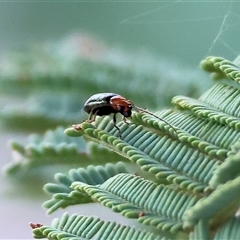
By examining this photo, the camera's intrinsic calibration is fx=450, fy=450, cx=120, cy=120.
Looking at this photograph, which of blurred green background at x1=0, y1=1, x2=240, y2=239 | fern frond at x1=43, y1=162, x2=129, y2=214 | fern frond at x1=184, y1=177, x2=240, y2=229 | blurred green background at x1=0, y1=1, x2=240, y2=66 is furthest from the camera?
blurred green background at x1=0, y1=1, x2=240, y2=66

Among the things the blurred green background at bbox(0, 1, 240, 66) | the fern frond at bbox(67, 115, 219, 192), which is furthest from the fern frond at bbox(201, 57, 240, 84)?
the blurred green background at bbox(0, 1, 240, 66)

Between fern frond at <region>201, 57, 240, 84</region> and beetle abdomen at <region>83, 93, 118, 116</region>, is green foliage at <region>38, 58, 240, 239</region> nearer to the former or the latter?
fern frond at <region>201, 57, 240, 84</region>

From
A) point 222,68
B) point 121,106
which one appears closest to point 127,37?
point 121,106

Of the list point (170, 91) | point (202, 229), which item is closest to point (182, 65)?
point (170, 91)

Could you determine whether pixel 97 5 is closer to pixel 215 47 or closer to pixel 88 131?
pixel 215 47

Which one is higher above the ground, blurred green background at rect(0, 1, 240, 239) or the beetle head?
blurred green background at rect(0, 1, 240, 239)

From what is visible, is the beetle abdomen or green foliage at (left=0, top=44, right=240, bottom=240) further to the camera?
the beetle abdomen

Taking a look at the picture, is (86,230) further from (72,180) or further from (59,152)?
(59,152)
